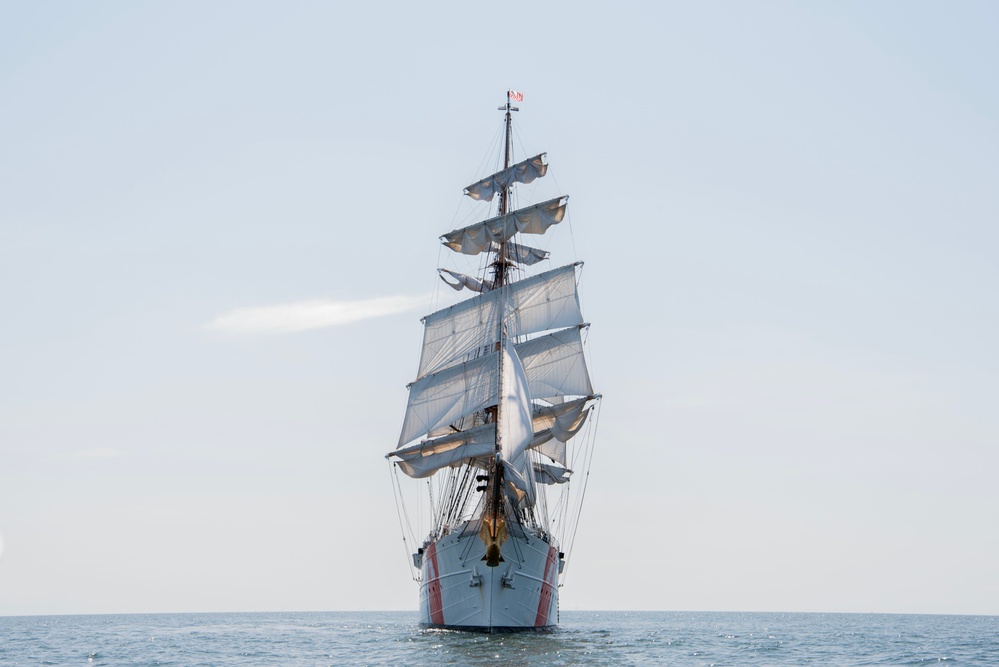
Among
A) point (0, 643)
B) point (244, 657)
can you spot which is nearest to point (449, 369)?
point (244, 657)

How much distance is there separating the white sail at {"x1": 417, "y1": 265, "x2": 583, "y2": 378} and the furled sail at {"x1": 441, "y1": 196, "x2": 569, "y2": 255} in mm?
3118

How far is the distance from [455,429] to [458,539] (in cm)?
1196

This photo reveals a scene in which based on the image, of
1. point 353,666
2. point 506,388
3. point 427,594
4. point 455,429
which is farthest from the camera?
point 455,429

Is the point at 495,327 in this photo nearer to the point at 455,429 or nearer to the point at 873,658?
the point at 455,429

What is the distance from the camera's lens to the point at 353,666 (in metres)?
49.1

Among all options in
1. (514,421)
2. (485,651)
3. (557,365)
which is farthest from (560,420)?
(485,651)

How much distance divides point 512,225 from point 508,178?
4348 mm

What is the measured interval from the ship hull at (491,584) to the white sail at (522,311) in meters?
14.4

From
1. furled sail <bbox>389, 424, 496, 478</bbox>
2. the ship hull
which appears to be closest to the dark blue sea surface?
the ship hull

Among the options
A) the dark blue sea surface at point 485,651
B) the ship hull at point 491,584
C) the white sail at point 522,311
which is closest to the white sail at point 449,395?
the white sail at point 522,311

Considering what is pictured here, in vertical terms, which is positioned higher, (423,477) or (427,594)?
(423,477)

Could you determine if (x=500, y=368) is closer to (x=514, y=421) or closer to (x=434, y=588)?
(x=514, y=421)

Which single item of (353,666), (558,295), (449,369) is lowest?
(353,666)

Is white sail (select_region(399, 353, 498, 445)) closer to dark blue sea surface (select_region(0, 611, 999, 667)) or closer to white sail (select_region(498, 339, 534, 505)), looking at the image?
white sail (select_region(498, 339, 534, 505))
